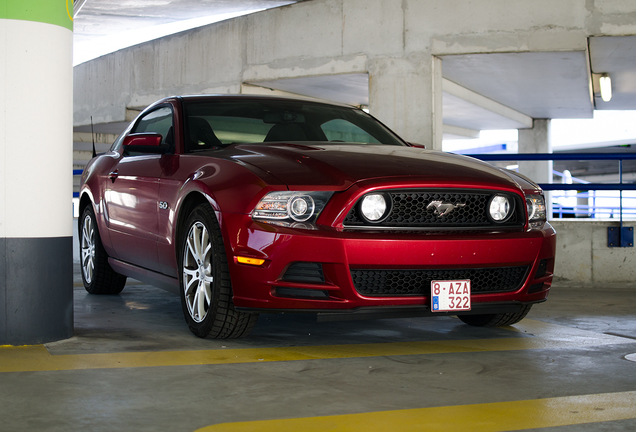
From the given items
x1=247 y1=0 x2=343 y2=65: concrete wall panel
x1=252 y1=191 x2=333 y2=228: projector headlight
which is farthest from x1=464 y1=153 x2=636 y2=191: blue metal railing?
x1=252 y1=191 x2=333 y2=228: projector headlight

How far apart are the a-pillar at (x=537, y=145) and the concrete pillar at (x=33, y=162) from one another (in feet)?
54.9

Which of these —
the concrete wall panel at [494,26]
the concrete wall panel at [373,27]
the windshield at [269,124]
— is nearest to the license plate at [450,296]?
the windshield at [269,124]

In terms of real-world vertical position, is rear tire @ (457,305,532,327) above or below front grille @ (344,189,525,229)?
below

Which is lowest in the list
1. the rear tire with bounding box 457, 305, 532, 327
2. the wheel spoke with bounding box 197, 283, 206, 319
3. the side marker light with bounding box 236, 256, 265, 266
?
the rear tire with bounding box 457, 305, 532, 327

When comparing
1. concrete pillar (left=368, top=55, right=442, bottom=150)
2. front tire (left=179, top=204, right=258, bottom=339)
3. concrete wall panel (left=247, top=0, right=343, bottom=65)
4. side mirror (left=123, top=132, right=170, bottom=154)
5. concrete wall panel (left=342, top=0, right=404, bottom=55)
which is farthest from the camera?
concrete wall panel (left=247, top=0, right=343, bottom=65)

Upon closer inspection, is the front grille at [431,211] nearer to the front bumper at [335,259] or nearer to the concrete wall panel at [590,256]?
the front bumper at [335,259]

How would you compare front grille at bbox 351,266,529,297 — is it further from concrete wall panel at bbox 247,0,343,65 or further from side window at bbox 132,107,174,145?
concrete wall panel at bbox 247,0,343,65

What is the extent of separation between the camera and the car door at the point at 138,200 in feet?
16.2

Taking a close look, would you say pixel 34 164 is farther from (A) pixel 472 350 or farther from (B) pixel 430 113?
(B) pixel 430 113

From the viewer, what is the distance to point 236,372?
348 centimetres

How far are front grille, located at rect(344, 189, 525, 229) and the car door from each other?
1.68m

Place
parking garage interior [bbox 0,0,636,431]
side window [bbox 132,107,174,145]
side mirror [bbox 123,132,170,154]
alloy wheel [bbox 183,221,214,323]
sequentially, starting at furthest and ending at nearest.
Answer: side window [bbox 132,107,174,145] < side mirror [bbox 123,132,170,154] < alloy wheel [bbox 183,221,214,323] < parking garage interior [bbox 0,0,636,431]

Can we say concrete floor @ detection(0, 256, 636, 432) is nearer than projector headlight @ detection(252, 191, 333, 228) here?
Yes

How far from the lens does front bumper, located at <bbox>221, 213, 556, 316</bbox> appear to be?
146 inches
